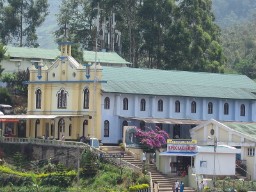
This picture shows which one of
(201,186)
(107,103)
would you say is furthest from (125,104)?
(201,186)

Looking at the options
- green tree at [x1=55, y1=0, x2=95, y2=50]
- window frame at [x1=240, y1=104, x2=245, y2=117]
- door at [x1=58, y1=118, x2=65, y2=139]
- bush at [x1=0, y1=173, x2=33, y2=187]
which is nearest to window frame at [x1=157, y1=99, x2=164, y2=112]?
door at [x1=58, y1=118, x2=65, y2=139]

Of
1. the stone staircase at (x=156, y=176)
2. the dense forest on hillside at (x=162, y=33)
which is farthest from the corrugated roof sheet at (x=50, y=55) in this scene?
the stone staircase at (x=156, y=176)

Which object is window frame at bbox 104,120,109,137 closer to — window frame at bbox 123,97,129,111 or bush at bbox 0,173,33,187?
window frame at bbox 123,97,129,111

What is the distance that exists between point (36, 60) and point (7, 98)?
1062cm

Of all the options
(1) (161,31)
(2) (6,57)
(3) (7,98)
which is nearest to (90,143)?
(3) (7,98)

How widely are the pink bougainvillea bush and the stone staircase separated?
146 centimetres

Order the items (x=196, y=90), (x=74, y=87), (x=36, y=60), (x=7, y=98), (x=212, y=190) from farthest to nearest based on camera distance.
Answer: (x=36, y=60) < (x=7, y=98) < (x=196, y=90) < (x=74, y=87) < (x=212, y=190)

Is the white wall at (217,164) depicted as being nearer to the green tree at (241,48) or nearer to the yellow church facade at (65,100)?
the yellow church facade at (65,100)

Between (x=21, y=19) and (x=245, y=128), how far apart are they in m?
41.2

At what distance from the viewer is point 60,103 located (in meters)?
73.5

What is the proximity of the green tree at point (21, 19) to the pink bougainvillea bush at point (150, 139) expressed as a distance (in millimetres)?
38142

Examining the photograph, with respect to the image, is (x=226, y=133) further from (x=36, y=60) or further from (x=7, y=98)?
(x=36, y=60)

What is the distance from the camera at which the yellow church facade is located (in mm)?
70688

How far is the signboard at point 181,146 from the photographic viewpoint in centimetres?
6400
